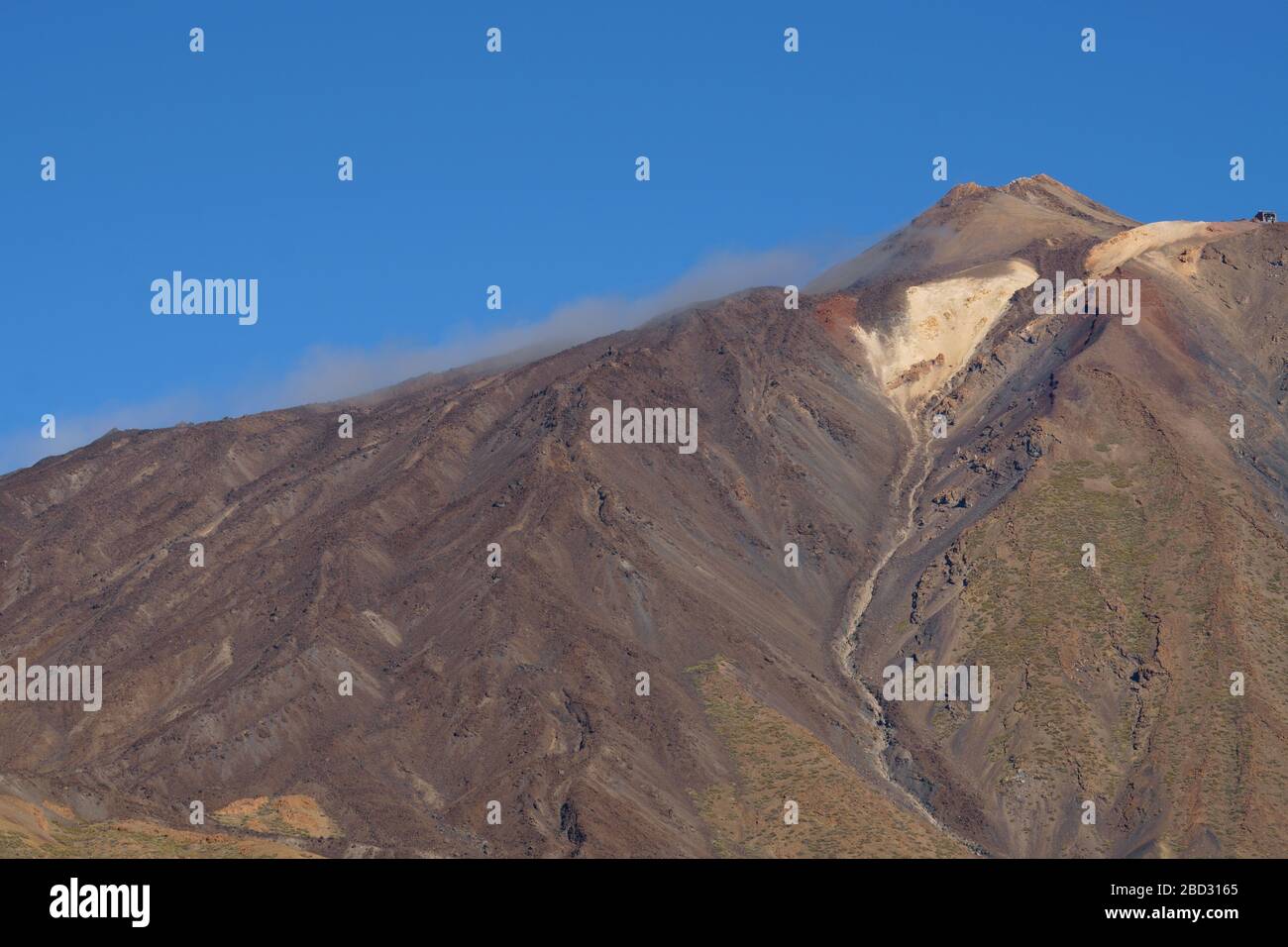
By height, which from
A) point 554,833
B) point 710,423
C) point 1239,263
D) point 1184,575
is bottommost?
point 554,833

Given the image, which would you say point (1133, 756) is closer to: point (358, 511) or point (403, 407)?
point (358, 511)

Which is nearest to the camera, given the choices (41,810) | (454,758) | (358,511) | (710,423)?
(41,810)

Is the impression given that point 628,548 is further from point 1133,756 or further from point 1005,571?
point 1133,756

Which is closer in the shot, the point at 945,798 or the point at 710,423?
the point at 945,798

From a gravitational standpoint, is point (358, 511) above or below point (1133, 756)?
above

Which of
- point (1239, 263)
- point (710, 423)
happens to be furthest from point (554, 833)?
point (1239, 263)
